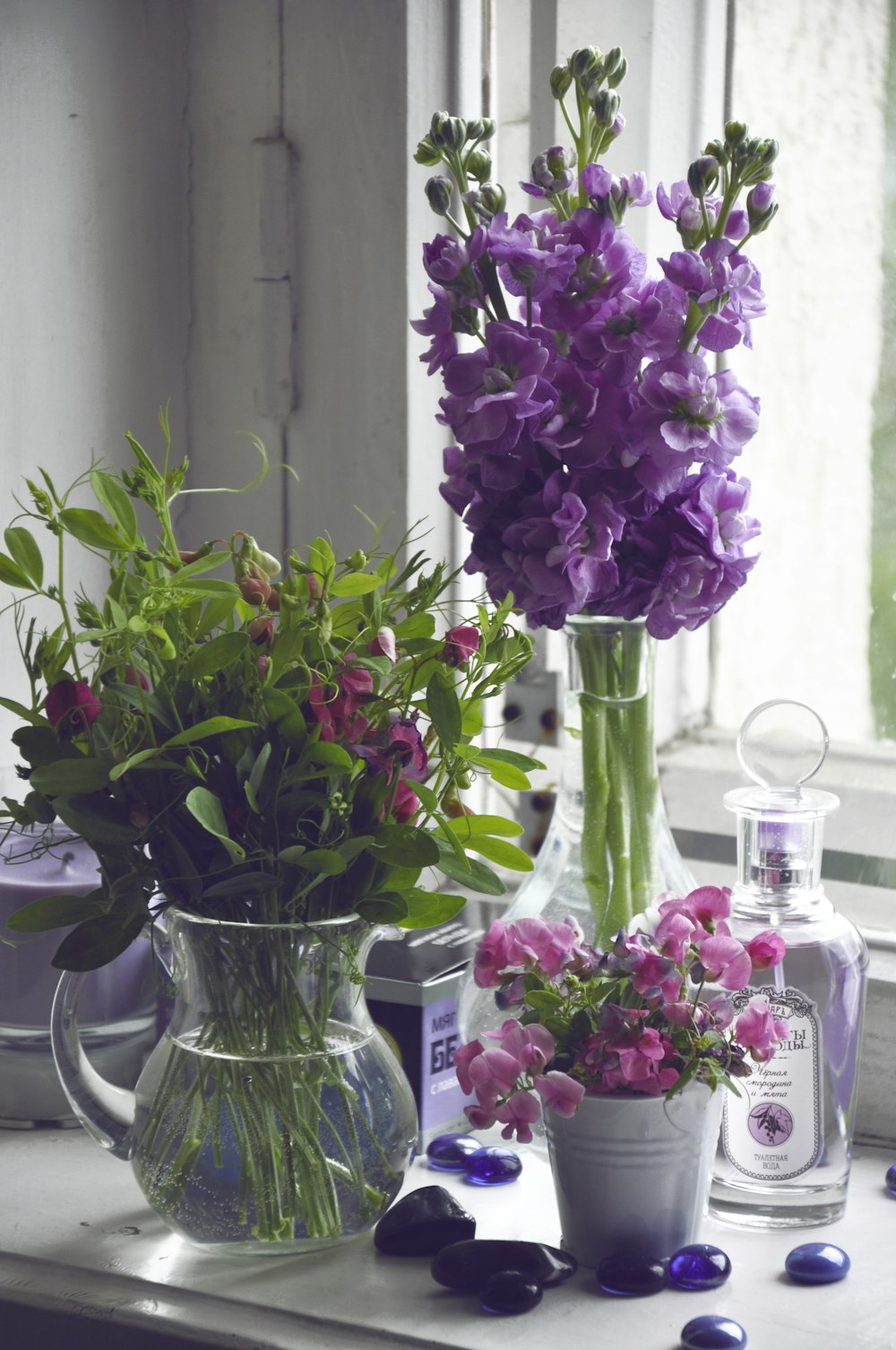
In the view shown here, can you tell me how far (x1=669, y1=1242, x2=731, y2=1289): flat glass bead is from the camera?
688 millimetres

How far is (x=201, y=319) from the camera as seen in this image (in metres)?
1.14

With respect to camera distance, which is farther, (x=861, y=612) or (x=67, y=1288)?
(x=861, y=612)

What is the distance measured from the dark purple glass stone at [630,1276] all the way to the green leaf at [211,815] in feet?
0.80

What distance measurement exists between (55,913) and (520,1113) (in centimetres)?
22

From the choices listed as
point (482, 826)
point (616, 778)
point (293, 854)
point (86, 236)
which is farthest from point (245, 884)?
point (86, 236)

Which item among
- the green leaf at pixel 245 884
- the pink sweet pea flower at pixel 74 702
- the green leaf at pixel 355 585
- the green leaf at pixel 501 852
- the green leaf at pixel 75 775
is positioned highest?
the green leaf at pixel 355 585

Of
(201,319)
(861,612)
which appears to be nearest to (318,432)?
(201,319)

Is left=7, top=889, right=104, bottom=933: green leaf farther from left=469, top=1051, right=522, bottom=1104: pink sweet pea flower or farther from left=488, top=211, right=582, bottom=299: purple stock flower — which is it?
left=488, top=211, right=582, bottom=299: purple stock flower

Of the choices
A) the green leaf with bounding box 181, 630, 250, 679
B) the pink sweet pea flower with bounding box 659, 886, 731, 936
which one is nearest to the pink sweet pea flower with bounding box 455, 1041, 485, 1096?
the pink sweet pea flower with bounding box 659, 886, 731, 936

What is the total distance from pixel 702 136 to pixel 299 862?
0.63m

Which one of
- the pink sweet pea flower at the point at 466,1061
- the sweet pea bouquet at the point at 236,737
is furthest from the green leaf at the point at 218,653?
the pink sweet pea flower at the point at 466,1061

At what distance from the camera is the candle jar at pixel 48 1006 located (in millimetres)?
873

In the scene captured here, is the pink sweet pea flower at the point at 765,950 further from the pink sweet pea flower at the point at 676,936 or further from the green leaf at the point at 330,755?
the green leaf at the point at 330,755

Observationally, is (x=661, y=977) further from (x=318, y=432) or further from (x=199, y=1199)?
(x=318, y=432)
